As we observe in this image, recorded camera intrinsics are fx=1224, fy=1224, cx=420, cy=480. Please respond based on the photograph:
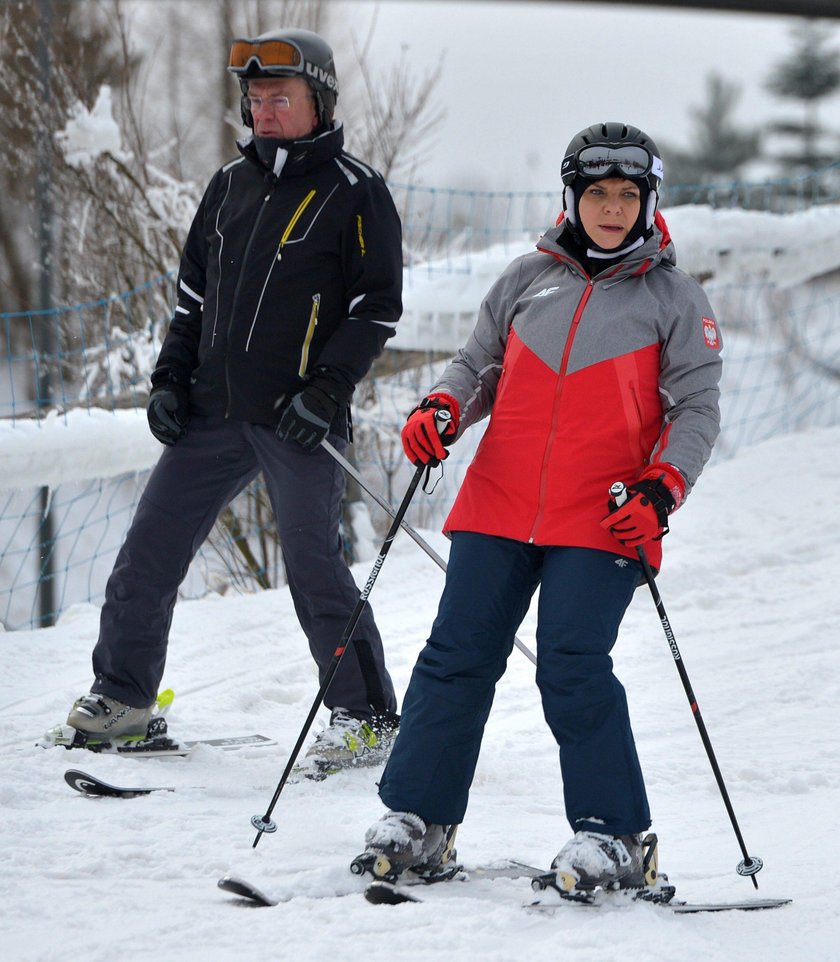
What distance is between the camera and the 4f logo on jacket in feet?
8.44

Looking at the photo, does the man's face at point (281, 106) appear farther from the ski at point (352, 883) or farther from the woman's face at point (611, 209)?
the ski at point (352, 883)

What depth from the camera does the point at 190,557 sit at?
3348 millimetres

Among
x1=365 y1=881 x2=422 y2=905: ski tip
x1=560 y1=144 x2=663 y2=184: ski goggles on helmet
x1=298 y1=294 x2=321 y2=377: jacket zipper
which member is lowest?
x1=365 y1=881 x2=422 y2=905: ski tip

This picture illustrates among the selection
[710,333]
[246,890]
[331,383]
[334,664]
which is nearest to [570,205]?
[710,333]

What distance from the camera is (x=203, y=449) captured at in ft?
10.8

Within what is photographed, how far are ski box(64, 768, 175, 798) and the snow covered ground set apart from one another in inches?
1.3

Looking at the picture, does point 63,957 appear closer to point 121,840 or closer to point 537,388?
point 121,840

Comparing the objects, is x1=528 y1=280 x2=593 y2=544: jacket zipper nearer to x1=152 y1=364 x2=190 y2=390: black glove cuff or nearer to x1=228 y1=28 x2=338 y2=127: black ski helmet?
x1=228 y1=28 x2=338 y2=127: black ski helmet

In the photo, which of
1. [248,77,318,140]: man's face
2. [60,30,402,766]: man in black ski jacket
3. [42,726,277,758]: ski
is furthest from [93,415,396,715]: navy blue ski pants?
[248,77,318,140]: man's face

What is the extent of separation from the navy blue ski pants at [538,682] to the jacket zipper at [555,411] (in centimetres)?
9

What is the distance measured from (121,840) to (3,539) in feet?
39.8

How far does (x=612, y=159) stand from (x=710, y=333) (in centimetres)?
42

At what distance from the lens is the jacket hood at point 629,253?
2.59 m

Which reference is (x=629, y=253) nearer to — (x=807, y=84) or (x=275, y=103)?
(x=275, y=103)
